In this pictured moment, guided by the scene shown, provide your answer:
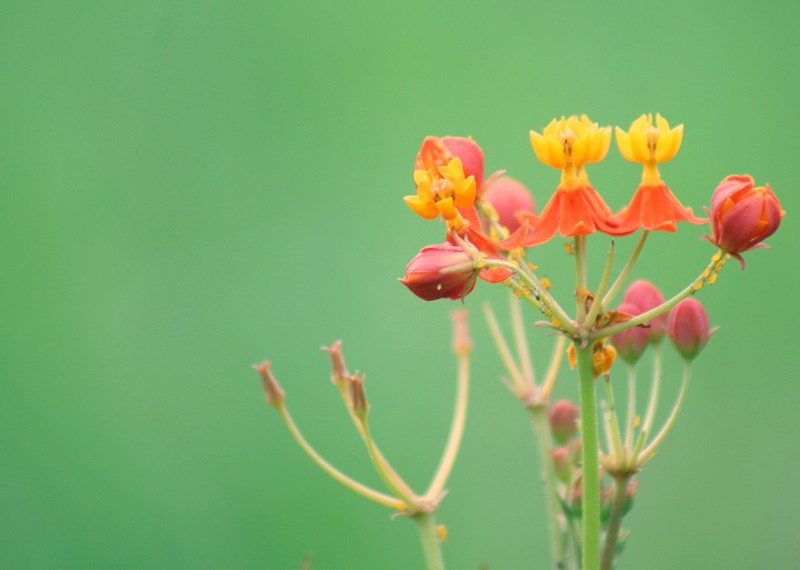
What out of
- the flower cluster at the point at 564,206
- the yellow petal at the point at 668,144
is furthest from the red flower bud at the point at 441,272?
the yellow petal at the point at 668,144

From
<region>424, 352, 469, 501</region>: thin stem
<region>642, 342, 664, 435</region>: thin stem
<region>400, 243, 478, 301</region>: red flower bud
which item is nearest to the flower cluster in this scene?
<region>400, 243, 478, 301</region>: red flower bud

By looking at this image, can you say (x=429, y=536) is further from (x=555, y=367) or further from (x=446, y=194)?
(x=446, y=194)

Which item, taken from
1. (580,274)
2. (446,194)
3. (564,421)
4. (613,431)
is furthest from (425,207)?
(564,421)

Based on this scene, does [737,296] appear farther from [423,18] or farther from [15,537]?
[15,537]

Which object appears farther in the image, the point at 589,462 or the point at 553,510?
the point at 553,510

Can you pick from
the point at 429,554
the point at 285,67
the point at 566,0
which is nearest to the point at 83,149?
the point at 285,67

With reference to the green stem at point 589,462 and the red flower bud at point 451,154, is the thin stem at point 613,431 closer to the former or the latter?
the green stem at point 589,462

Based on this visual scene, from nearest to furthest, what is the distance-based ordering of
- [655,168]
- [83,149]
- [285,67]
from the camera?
[655,168]
[83,149]
[285,67]
